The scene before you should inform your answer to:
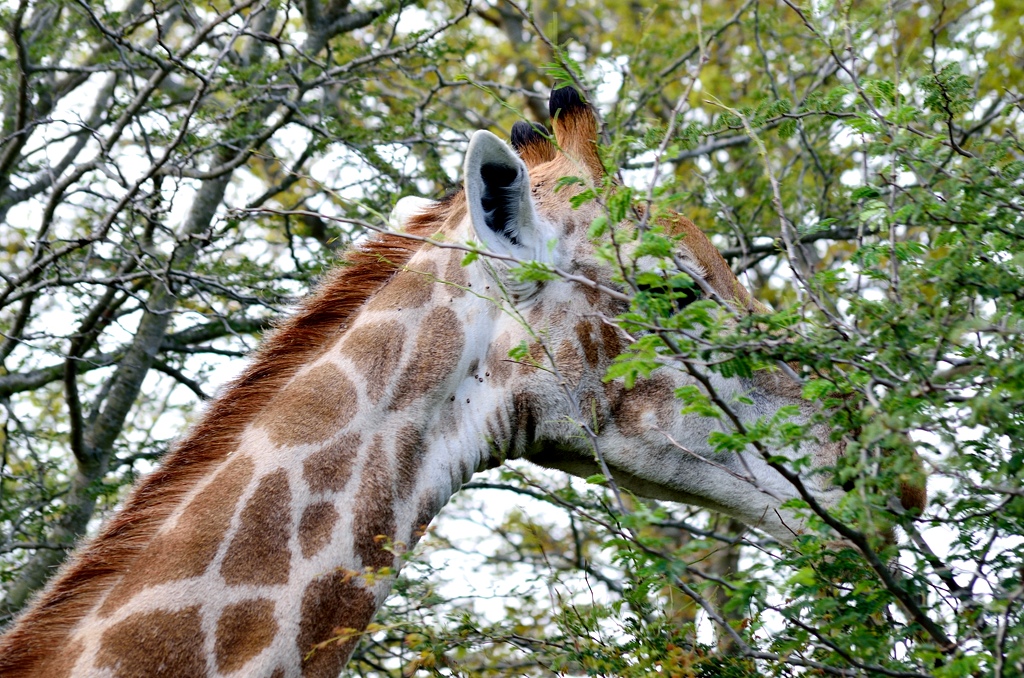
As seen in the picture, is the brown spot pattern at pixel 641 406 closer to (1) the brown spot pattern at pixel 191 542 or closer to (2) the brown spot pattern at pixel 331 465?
(2) the brown spot pattern at pixel 331 465

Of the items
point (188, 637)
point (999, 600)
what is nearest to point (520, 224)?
point (188, 637)

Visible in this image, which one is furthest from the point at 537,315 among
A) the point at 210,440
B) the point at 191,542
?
the point at 191,542

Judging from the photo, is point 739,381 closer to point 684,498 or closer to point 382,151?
point 684,498

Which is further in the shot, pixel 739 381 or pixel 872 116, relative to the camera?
pixel 739 381

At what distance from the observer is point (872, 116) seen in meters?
2.84

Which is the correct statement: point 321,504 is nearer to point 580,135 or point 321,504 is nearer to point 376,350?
point 376,350

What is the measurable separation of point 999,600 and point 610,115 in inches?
196

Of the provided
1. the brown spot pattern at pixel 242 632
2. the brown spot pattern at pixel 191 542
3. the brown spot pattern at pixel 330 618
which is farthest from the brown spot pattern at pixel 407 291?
the brown spot pattern at pixel 242 632

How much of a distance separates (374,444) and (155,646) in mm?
844

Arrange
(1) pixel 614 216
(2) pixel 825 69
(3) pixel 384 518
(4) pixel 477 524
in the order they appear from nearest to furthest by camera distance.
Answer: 1. (1) pixel 614 216
2. (3) pixel 384 518
3. (4) pixel 477 524
4. (2) pixel 825 69

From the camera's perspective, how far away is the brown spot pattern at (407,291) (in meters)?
3.39

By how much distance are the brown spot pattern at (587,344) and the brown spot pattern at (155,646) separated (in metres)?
1.50

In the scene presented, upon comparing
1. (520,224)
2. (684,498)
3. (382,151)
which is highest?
(382,151)

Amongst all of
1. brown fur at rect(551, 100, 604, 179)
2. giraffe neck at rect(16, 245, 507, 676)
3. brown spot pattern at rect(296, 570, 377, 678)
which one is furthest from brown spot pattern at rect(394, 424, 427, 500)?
brown fur at rect(551, 100, 604, 179)
